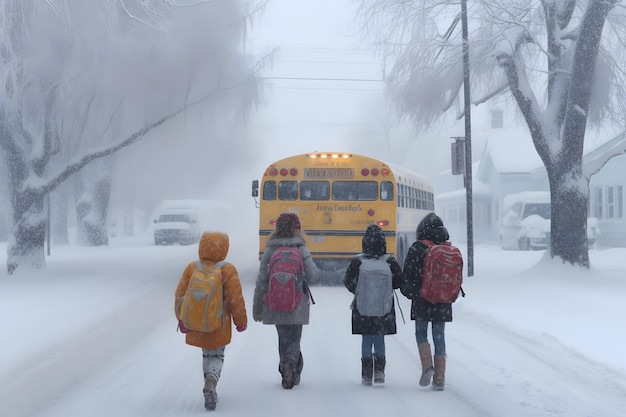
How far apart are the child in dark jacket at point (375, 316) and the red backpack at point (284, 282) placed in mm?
498

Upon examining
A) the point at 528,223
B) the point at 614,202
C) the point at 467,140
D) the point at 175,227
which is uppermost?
the point at 467,140

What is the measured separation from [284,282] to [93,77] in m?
13.0

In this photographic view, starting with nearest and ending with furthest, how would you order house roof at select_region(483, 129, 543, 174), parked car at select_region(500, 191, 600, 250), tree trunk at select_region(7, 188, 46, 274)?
tree trunk at select_region(7, 188, 46, 274) → parked car at select_region(500, 191, 600, 250) → house roof at select_region(483, 129, 543, 174)

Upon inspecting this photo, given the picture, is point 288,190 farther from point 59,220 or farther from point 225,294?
point 59,220

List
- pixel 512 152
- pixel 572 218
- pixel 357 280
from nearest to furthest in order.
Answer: pixel 357 280 < pixel 572 218 < pixel 512 152

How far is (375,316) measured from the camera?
762 cm

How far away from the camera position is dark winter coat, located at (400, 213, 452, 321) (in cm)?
766

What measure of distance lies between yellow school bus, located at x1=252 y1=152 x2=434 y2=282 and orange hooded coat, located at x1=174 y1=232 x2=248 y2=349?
35.8 ft

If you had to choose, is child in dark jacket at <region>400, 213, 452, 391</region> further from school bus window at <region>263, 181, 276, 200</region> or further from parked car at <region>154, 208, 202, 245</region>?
parked car at <region>154, 208, 202, 245</region>

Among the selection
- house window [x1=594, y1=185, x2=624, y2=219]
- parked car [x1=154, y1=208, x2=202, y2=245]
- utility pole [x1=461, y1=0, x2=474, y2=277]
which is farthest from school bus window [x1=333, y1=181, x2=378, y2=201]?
parked car [x1=154, y1=208, x2=202, y2=245]

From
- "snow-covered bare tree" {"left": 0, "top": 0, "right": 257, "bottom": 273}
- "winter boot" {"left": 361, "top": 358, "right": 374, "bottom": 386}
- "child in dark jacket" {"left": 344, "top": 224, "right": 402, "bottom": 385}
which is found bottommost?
"winter boot" {"left": 361, "top": 358, "right": 374, "bottom": 386}

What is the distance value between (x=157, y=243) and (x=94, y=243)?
552 cm

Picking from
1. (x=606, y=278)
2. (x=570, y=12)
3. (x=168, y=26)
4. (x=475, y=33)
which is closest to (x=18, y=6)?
(x=168, y=26)

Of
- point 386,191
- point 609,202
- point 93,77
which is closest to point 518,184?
point 609,202
